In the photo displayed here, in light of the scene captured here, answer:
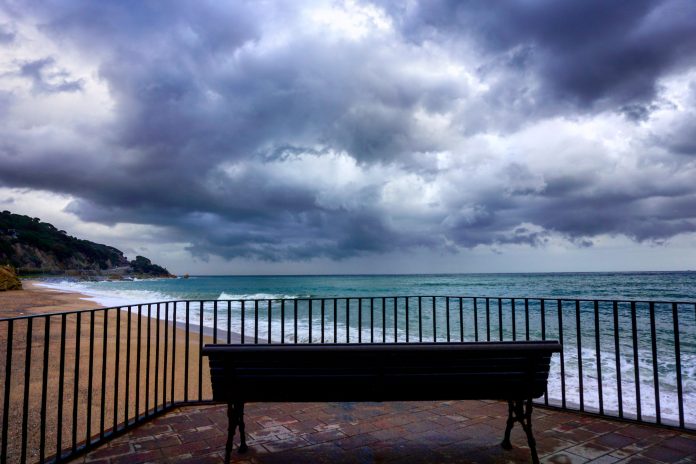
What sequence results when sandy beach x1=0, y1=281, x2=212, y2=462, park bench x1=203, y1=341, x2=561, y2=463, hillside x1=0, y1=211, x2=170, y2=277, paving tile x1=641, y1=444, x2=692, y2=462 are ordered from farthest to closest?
hillside x1=0, y1=211, x2=170, y2=277 → sandy beach x1=0, y1=281, x2=212, y2=462 → paving tile x1=641, y1=444, x2=692, y2=462 → park bench x1=203, y1=341, x2=561, y2=463

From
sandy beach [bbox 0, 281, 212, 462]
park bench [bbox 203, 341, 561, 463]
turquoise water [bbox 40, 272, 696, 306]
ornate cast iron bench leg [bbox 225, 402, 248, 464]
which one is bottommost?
turquoise water [bbox 40, 272, 696, 306]

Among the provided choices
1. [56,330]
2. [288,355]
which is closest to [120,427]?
[288,355]

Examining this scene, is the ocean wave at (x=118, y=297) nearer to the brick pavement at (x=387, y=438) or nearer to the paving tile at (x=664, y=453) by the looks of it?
the brick pavement at (x=387, y=438)

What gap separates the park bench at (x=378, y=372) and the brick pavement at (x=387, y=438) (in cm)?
55

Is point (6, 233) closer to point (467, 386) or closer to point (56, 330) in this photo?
point (56, 330)

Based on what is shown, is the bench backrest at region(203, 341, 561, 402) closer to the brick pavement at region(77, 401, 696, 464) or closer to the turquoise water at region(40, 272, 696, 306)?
the brick pavement at region(77, 401, 696, 464)

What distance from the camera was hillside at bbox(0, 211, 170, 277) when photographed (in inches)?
3368

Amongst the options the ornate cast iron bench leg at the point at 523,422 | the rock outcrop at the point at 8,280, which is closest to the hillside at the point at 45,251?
the rock outcrop at the point at 8,280

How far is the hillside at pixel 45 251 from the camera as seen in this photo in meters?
85.5

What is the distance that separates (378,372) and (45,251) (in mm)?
117192

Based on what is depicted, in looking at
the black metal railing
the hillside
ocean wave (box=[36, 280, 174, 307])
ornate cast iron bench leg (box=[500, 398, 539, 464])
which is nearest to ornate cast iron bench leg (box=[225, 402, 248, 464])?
the black metal railing

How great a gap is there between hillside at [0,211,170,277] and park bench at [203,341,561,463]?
92384 mm

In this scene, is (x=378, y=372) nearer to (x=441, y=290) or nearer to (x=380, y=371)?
(x=380, y=371)

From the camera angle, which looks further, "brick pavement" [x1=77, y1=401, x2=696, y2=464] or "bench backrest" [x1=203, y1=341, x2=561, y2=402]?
"brick pavement" [x1=77, y1=401, x2=696, y2=464]
